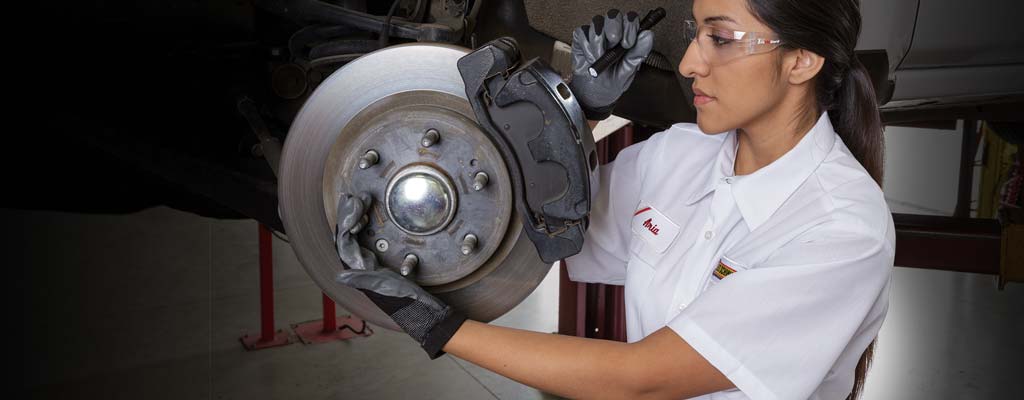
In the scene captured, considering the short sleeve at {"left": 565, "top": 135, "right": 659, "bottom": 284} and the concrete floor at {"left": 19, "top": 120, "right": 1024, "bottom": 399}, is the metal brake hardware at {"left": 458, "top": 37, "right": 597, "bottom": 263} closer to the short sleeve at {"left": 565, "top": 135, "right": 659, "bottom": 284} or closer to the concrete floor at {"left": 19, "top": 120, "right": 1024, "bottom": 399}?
the short sleeve at {"left": 565, "top": 135, "right": 659, "bottom": 284}

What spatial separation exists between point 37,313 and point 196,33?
65.7 inches

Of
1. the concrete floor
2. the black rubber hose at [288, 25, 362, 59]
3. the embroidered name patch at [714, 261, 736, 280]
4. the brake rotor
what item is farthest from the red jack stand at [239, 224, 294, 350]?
the embroidered name patch at [714, 261, 736, 280]

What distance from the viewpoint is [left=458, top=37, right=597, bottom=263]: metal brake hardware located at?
0.73 metres

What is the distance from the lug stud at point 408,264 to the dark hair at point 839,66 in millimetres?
406

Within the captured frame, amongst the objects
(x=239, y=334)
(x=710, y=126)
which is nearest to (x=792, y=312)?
(x=710, y=126)

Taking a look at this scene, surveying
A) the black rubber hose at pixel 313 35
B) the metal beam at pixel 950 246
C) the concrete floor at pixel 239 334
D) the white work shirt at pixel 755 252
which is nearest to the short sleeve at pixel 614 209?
the white work shirt at pixel 755 252

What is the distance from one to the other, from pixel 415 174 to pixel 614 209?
0.92ft

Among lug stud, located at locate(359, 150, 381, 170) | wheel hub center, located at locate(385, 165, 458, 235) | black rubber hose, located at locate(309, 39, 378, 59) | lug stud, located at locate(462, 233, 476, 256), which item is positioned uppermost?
black rubber hose, located at locate(309, 39, 378, 59)

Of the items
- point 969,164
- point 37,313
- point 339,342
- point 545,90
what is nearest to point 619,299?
point 339,342

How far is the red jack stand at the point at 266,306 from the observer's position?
208cm

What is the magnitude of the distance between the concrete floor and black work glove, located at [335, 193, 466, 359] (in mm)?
1175

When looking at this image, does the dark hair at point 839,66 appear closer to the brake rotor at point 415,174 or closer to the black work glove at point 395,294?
the brake rotor at point 415,174

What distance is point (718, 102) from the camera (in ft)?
2.49

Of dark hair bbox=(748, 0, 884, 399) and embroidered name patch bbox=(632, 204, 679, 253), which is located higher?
dark hair bbox=(748, 0, 884, 399)
